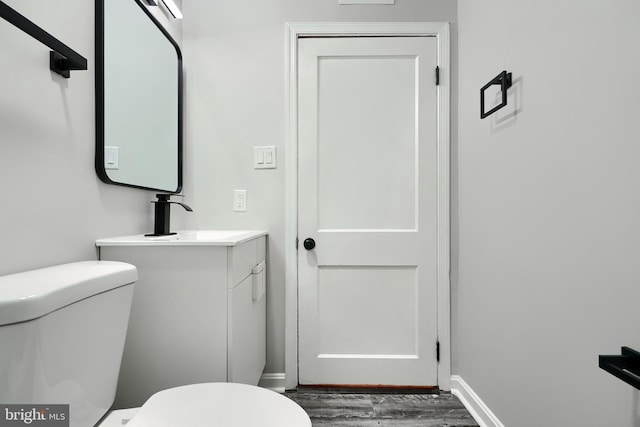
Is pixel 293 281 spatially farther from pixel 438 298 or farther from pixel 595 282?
pixel 595 282

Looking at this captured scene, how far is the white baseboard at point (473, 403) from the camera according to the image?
4.66 feet

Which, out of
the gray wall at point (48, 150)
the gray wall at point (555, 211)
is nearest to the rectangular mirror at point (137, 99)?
the gray wall at point (48, 150)

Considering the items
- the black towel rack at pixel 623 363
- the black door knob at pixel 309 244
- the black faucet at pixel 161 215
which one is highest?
the black faucet at pixel 161 215

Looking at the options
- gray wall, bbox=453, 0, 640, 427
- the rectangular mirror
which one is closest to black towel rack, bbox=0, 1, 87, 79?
the rectangular mirror

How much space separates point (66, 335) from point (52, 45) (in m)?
0.68

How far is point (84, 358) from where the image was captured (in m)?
0.74

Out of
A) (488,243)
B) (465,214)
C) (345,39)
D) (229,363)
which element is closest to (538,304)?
(488,243)

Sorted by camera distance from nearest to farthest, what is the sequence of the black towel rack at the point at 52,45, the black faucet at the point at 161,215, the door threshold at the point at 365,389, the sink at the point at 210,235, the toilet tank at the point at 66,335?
the toilet tank at the point at 66,335 < the black towel rack at the point at 52,45 < the sink at the point at 210,235 < the black faucet at the point at 161,215 < the door threshold at the point at 365,389

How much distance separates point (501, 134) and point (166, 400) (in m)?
1.47

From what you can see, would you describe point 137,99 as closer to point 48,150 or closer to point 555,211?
point 48,150

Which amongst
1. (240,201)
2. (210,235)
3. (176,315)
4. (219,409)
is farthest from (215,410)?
(240,201)

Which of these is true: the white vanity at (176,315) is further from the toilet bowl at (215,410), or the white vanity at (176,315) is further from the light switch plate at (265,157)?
the light switch plate at (265,157)

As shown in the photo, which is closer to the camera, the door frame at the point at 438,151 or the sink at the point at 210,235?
the sink at the point at 210,235

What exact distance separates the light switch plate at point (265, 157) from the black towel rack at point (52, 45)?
90cm
